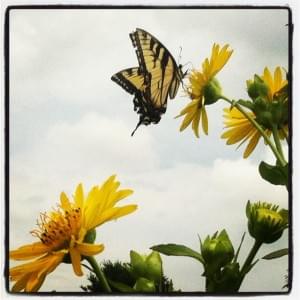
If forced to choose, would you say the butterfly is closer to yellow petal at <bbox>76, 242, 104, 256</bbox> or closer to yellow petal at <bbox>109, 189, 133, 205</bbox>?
yellow petal at <bbox>109, 189, 133, 205</bbox>

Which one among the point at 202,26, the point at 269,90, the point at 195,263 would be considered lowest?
the point at 195,263

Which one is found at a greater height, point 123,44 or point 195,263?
point 123,44

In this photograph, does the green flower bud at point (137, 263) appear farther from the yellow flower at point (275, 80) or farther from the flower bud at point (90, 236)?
the yellow flower at point (275, 80)

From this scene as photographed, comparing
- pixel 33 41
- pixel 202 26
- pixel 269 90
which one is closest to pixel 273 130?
pixel 269 90

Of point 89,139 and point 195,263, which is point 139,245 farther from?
point 89,139

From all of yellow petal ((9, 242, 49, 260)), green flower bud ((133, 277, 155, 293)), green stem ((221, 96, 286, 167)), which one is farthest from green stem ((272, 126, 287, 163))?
yellow petal ((9, 242, 49, 260))

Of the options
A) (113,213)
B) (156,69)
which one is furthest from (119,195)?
(156,69)

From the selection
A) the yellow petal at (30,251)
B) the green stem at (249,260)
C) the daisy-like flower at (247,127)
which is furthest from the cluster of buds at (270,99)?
the yellow petal at (30,251)
